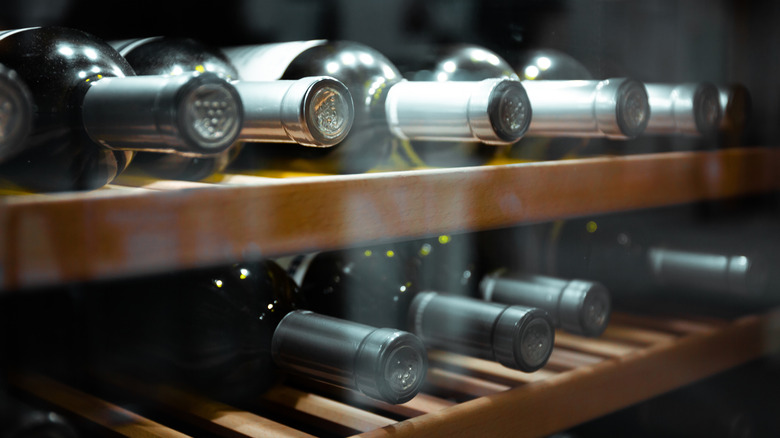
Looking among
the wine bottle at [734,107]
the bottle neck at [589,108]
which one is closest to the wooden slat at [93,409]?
the bottle neck at [589,108]

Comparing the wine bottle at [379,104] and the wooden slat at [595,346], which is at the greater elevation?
the wine bottle at [379,104]

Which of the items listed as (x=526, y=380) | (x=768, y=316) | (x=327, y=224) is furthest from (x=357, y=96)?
(x=768, y=316)

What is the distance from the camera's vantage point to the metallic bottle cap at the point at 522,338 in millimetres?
494

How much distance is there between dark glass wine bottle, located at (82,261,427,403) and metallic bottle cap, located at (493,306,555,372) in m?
0.08

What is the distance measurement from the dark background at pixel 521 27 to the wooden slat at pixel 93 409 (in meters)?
0.21

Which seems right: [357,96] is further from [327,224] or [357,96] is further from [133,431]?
[133,431]

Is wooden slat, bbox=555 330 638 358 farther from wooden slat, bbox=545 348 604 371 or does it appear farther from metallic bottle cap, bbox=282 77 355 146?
metallic bottle cap, bbox=282 77 355 146

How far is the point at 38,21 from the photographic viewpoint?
409mm

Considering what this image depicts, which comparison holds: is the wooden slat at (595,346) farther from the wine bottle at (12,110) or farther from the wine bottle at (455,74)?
the wine bottle at (12,110)

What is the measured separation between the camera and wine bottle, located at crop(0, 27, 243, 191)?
31 centimetres

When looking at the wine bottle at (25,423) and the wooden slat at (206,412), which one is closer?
the wine bottle at (25,423)

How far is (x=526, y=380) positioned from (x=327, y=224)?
24cm

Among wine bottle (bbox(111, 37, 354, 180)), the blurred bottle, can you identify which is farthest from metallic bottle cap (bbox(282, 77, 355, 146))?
the blurred bottle

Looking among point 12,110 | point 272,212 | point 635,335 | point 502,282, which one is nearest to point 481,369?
point 502,282
